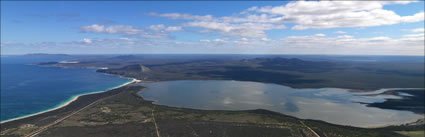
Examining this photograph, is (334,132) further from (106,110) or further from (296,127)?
(106,110)

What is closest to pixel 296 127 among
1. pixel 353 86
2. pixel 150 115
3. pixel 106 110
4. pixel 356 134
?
pixel 356 134

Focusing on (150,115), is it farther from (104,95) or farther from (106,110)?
(104,95)

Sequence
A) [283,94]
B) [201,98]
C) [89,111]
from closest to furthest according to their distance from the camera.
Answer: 1. [89,111]
2. [201,98]
3. [283,94]

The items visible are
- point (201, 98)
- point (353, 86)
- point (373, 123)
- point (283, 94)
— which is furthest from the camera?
point (353, 86)

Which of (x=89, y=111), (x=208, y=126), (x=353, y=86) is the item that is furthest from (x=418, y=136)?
(x=89, y=111)

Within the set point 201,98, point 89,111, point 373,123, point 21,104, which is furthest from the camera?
point 201,98

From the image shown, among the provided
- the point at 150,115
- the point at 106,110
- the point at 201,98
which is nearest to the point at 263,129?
the point at 150,115

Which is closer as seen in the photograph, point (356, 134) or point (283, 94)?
point (356, 134)

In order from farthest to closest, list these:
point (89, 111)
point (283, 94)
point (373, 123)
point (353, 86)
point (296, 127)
Answer: 1. point (353, 86)
2. point (283, 94)
3. point (89, 111)
4. point (373, 123)
5. point (296, 127)

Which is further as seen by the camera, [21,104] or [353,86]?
[353,86]
